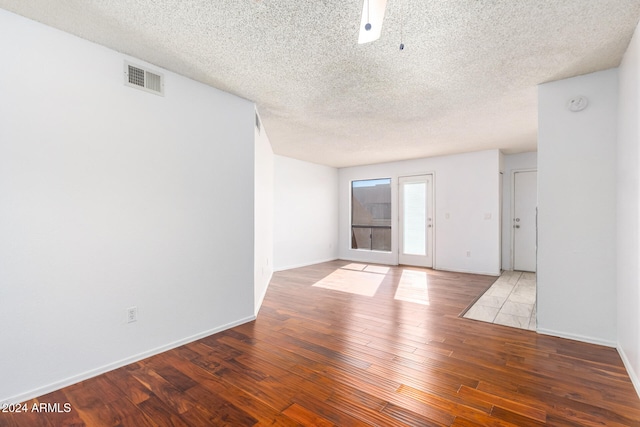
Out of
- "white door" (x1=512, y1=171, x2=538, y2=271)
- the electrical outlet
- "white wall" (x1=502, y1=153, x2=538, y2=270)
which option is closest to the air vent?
the electrical outlet

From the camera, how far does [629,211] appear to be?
6.99 feet

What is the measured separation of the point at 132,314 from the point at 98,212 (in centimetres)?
84

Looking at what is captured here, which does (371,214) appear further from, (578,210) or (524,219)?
(578,210)

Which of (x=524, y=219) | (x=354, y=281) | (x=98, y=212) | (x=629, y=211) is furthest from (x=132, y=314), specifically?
(x=524, y=219)

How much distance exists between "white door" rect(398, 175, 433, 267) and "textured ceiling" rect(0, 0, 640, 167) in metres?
2.86

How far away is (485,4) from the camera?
5.79ft

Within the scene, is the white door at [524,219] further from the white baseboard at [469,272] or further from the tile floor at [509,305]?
the tile floor at [509,305]

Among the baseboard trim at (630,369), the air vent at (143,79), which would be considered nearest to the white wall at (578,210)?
the baseboard trim at (630,369)

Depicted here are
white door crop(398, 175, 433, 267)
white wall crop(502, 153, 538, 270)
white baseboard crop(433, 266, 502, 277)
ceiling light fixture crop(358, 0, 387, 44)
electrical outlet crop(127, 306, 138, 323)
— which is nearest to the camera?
ceiling light fixture crop(358, 0, 387, 44)

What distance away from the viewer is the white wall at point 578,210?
8.40 feet

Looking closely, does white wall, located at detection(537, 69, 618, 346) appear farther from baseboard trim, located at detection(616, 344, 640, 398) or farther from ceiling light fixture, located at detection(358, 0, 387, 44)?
ceiling light fixture, located at detection(358, 0, 387, 44)

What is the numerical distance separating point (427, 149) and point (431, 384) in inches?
176

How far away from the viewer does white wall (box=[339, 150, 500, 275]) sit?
564cm

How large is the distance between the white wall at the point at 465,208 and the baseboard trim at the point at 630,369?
3.38m
